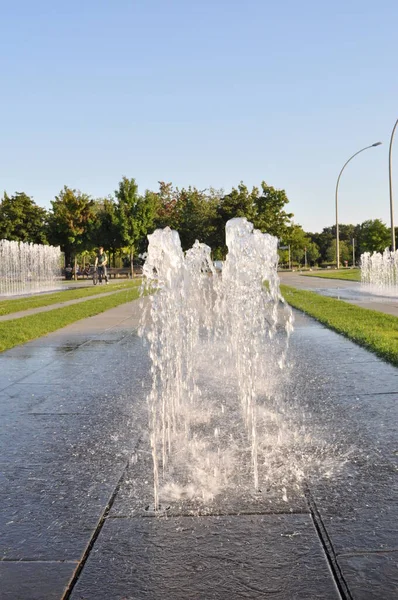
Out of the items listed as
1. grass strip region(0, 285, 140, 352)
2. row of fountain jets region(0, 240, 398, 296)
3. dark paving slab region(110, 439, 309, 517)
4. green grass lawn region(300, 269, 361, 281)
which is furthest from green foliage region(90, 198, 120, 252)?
dark paving slab region(110, 439, 309, 517)

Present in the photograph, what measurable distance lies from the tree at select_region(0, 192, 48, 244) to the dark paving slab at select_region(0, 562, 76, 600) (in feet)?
186

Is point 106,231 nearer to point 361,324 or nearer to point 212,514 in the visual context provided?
point 361,324

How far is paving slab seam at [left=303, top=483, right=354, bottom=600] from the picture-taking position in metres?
2.13

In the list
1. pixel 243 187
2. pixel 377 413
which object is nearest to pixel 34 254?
pixel 243 187

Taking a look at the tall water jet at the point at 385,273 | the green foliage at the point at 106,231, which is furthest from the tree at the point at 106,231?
the tall water jet at the point at 385,273

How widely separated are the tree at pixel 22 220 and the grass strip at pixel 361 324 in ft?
151

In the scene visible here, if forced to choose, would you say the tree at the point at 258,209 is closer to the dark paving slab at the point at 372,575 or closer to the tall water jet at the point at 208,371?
the tall water jet at the point at 208,371

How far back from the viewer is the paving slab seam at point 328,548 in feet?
6.98

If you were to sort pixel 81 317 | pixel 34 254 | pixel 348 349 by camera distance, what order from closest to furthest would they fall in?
pixel 348 349 → pixel 81 317 → pixel 34 254

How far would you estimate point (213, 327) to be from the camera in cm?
1149

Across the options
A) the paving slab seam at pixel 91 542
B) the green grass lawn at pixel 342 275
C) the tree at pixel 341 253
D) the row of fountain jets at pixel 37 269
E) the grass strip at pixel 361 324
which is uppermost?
the tree at pixel 341 253

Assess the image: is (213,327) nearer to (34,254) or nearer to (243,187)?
(34,254)

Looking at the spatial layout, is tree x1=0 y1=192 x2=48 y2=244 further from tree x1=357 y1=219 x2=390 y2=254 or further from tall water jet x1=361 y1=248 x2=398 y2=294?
tree x1=357 y1=219 x2=390 y2=254

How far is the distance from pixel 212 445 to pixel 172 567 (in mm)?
1630
